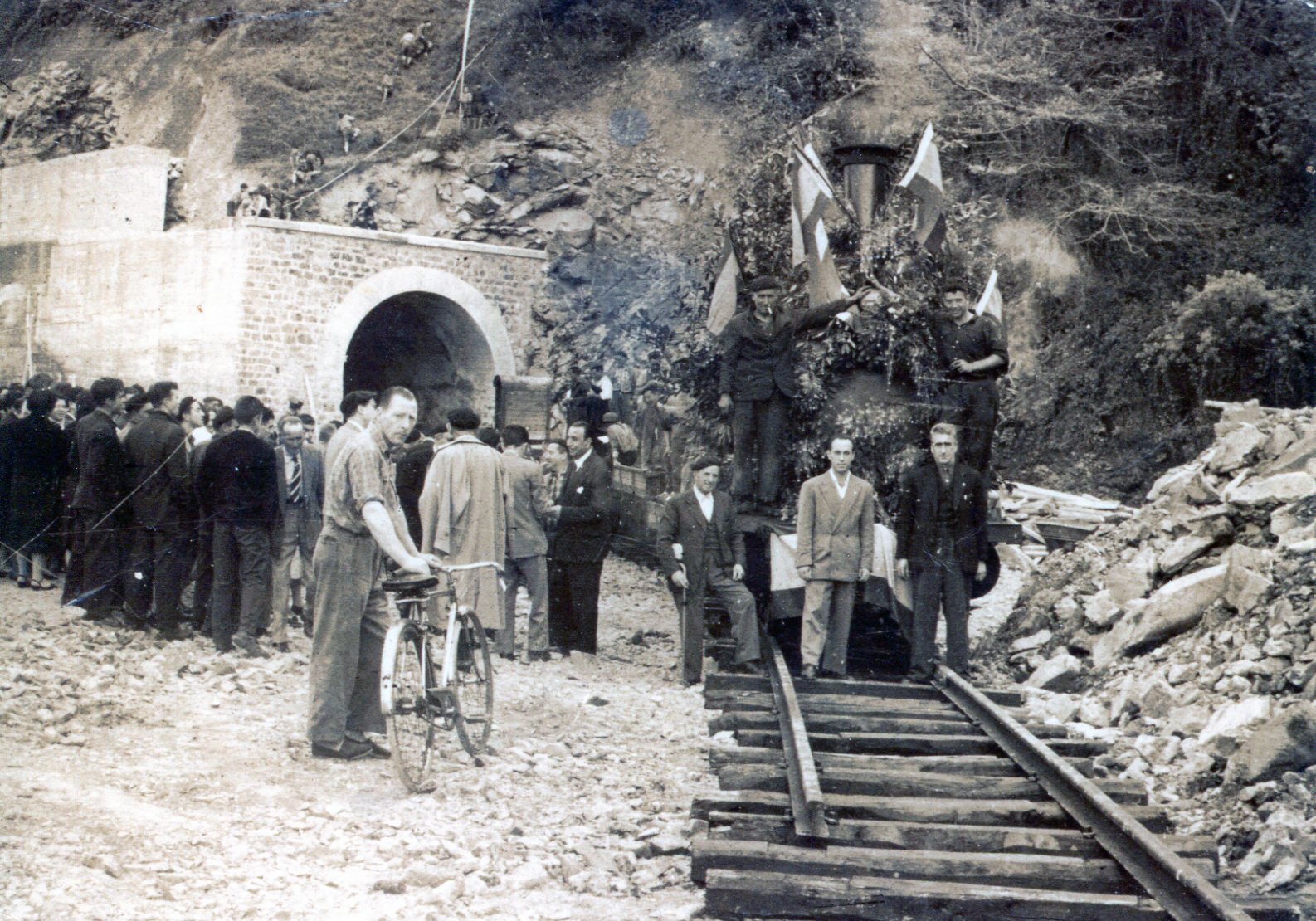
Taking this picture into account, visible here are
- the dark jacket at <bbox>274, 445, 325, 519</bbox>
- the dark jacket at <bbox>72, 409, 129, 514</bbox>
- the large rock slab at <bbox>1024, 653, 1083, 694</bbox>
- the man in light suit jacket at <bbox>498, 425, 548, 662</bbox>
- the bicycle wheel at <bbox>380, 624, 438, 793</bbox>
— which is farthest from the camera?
the dark jacket at <bbox>274, 445, 325, 519</bbox>

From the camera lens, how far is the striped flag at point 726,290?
1067 cm

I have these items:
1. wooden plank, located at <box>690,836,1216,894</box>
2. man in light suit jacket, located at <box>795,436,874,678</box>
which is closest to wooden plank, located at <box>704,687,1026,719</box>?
man in light suit jacket, located at <box>795,436,874,678</box>

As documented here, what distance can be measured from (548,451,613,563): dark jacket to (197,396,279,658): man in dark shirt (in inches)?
83.3

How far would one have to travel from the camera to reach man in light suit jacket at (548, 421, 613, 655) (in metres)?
8.95

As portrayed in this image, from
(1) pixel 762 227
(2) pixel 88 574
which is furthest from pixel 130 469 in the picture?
(1) pixel 762 227

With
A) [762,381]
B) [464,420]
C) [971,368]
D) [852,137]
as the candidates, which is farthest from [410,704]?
[852,137]

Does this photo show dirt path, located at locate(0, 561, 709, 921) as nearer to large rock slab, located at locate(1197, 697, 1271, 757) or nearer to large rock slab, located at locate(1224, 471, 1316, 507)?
large rock slab, located at locate(1197, 697, 1271, 757)

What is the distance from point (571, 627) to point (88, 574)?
11.5ft

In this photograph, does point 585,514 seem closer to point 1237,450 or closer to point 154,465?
point 154,465

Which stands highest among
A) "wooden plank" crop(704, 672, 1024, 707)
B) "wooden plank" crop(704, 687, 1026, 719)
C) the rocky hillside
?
the rocky hillside

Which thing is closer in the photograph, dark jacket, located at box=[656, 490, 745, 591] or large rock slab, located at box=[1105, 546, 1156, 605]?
dark jacket, located at box=[656, 490, 745, 591]

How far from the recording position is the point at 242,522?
26.2ft

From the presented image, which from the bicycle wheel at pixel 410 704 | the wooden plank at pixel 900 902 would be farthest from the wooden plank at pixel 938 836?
the bicycle wheel at pixel 410 704

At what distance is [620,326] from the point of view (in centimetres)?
1947
